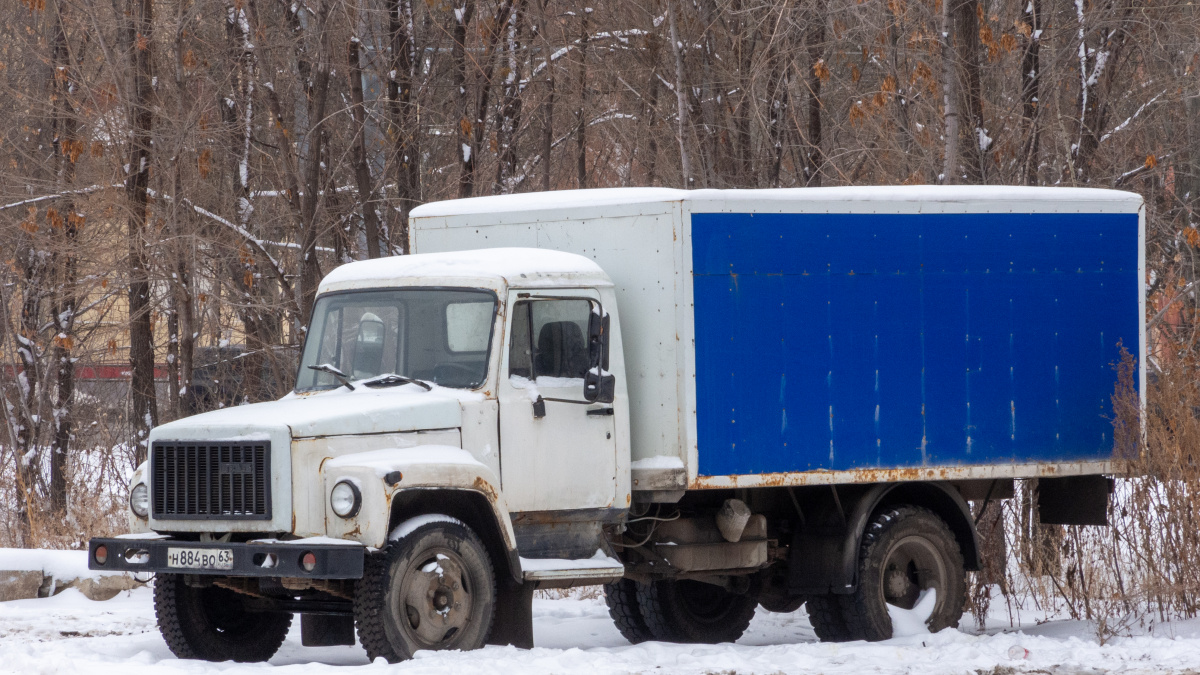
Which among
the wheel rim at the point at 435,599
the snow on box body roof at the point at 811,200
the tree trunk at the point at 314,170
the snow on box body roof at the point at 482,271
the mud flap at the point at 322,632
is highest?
the tree trunk at the point at 314,170

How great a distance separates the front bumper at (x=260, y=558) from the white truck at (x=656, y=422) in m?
0.01

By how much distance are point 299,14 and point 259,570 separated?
11.8m

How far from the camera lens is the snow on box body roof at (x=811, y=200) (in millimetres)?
9375

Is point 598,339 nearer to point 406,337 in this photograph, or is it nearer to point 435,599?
point 406,337

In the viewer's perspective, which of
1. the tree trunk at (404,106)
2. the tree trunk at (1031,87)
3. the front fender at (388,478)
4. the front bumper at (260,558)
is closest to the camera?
the front bumper at (260,558)

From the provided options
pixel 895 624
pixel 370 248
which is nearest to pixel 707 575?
pixel 895 624

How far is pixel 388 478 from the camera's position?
796 centimetres

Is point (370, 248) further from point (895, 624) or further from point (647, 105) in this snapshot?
point (895, 624)

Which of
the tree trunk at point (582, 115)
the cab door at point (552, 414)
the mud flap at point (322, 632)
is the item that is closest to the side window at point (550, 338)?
the cab door at point (552, 414)

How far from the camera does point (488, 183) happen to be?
18.1m

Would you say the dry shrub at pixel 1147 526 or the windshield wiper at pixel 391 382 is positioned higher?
the windshield wiper at pixel 391 382

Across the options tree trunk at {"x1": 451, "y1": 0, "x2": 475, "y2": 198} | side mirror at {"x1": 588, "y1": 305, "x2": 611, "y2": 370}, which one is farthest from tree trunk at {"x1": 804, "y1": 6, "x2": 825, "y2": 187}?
side mirror at {"x1": 588, "y1": 305, "x2": 611, "y2": 370}

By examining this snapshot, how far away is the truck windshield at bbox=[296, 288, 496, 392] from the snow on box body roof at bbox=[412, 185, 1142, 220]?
1176mm

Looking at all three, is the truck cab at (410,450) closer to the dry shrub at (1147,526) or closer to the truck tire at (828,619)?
the truck tire at (828,619)
